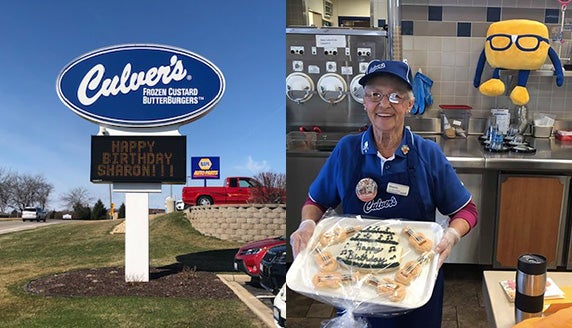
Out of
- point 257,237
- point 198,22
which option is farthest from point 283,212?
point 198,22

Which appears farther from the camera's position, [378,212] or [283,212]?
[283,212]

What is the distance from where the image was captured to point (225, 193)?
5.27 feet

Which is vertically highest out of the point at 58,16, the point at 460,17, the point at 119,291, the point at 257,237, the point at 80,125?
the point at 460,17

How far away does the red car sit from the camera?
1.67 m

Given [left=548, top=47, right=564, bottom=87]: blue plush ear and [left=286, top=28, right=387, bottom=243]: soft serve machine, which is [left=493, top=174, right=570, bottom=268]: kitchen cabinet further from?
[left=286, top=28, right=387, bottom=243]: soft serve machine

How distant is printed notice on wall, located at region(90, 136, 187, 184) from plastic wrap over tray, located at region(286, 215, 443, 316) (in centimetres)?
59

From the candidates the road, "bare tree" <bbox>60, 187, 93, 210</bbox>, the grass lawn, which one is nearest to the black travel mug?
the grass lawn

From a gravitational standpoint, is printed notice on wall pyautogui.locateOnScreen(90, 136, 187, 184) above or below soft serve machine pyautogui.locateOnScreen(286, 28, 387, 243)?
below

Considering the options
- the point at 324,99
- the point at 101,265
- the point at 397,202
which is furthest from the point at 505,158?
the point at 101,265

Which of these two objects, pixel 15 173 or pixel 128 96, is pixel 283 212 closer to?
pixel 128 96

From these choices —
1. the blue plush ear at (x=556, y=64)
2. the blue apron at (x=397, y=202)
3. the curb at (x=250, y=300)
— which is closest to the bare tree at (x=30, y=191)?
the curb at (x=250, y=300)

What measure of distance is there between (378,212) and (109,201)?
91 cm

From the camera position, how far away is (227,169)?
1587 mm

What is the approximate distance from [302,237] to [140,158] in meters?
0.66
